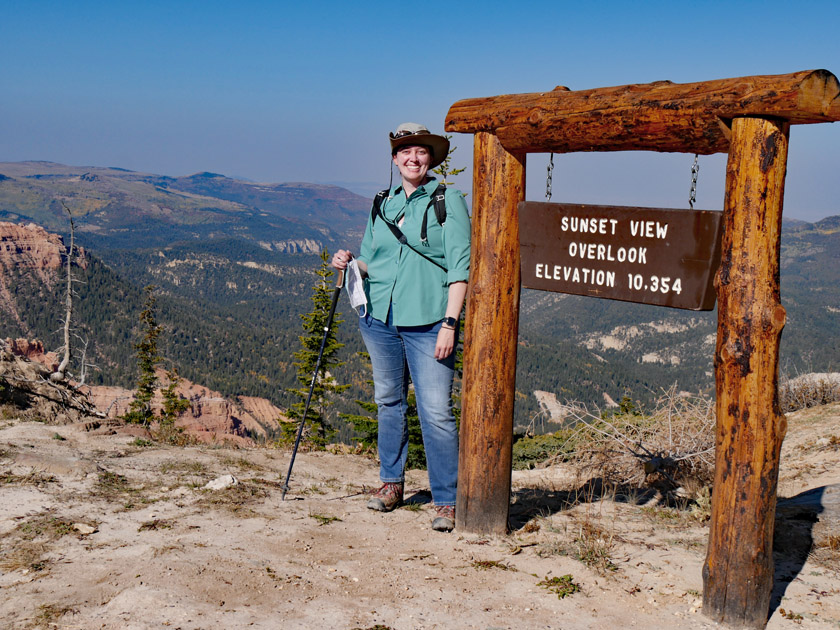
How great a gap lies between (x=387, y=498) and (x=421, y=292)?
180cm

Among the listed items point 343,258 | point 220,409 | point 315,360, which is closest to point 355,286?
point 343,258

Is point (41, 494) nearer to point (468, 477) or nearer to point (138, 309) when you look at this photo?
point (468, 477)

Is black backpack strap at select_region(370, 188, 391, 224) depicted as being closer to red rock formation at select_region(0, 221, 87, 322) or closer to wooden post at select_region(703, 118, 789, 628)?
wooden post at select_region(703, 118, 789, 628)

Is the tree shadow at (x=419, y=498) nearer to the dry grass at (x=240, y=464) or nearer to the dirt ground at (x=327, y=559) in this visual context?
the dirt ground at (x=327, y=559)

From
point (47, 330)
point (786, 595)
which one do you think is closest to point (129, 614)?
point (786, 595)

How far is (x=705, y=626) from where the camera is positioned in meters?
3.43

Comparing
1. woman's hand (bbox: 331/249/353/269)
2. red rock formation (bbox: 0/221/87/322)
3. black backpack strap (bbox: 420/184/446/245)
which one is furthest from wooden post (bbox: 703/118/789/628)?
red rock formation (bbox: 0/221/87/322)

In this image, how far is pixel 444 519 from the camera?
184 inches

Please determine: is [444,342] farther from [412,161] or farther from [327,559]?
[327,559]

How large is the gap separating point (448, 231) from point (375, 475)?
3728 mm

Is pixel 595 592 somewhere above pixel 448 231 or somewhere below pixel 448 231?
below

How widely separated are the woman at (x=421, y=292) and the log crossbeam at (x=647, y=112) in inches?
17.9

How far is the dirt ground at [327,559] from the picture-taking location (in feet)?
11.0

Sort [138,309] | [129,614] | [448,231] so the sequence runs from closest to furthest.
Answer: [129,614], [448,231], [138,309]
